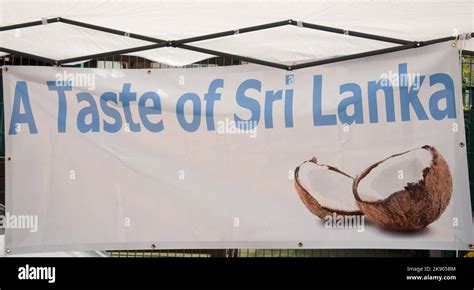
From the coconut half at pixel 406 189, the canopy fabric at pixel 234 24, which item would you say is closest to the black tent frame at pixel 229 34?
the canopy fabric at pixel 234 24

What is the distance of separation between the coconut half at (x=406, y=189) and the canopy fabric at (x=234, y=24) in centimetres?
75

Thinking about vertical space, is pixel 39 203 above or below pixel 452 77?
below

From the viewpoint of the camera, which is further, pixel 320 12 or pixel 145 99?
pixel 145 99

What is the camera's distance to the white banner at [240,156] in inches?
134

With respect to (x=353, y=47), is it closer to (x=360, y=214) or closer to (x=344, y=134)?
(x=344, y=134)

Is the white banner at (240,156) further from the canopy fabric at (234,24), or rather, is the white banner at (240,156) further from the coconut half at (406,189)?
the canopy fabric at (234,24)

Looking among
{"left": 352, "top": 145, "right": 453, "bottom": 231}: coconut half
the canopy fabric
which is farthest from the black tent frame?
{"left": 352, "top": 145, "right": 453, "bottom": 231}: coconut half

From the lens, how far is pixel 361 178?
11.3 feet

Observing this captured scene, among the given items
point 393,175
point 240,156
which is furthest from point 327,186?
point 240,156

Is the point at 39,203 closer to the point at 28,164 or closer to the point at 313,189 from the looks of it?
the point at 28,164

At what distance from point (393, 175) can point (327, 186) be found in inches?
16.0

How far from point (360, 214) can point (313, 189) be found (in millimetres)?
328
